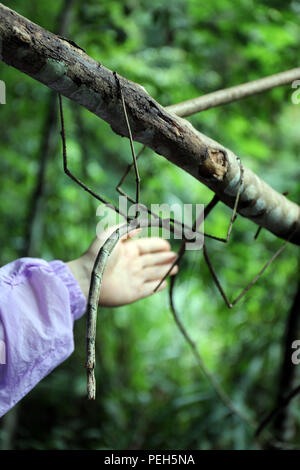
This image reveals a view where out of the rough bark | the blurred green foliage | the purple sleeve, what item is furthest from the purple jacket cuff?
the blurred green foliage

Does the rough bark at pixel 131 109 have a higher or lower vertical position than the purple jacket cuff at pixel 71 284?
higher

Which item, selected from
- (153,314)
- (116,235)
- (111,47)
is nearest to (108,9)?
(111,47)

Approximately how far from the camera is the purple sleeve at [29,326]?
0.56 m

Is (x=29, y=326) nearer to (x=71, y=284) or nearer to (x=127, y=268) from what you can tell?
(x=71, y=284)

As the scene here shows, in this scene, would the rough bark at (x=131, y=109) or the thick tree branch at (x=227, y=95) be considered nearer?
the rough bark at (x=131, y=109)

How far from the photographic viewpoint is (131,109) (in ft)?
1.59

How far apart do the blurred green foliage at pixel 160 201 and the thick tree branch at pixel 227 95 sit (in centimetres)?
54

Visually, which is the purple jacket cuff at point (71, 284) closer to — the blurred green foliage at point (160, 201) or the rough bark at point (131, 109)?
the rough bark at point (131, 109)

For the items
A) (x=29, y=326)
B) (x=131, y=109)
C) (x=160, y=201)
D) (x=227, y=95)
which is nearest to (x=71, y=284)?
(x=29, y=326)

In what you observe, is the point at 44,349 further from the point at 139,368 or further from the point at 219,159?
the point at 139,368

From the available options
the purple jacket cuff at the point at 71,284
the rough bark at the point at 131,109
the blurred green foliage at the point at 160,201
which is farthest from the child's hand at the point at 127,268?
the blurred green foliage at the point at 160,201

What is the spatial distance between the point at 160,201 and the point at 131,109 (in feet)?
3.70

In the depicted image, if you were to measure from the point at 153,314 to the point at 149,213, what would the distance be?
193 centimetres

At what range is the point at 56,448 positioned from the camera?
4.95 feet
